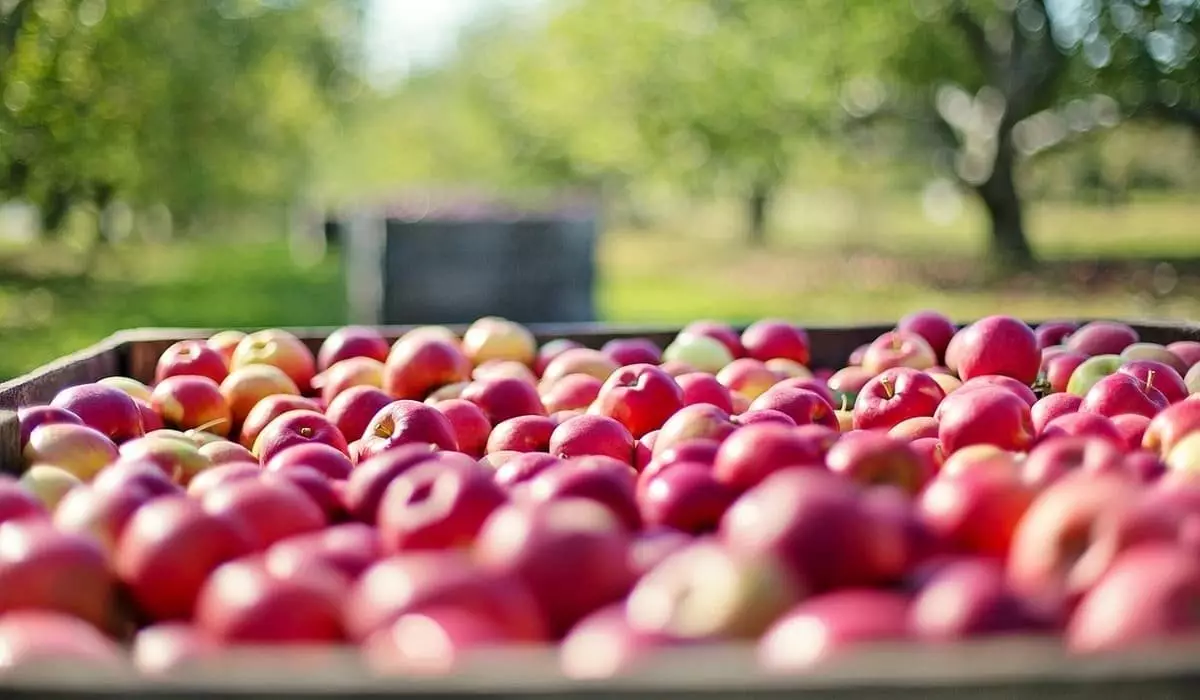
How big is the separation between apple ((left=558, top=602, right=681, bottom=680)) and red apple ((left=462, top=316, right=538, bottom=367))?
250 centimetres

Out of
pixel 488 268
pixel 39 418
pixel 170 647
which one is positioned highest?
pixel 488 268

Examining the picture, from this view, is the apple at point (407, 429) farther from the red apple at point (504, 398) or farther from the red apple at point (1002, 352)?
the red apple at point (1002, 352)

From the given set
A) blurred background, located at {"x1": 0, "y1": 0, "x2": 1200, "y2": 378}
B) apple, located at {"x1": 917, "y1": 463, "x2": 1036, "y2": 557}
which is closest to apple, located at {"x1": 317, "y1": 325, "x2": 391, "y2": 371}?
apple, located at {"x1": 917, "y1": 463, "x2": 1036, "y2": 557}

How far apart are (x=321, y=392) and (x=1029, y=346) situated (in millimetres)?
1979

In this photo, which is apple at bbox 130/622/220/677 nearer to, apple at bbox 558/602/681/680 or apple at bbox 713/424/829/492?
apple at bbox 558/602/681/680

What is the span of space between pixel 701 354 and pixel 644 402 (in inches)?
36.3

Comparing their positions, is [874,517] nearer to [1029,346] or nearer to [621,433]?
[621,433]

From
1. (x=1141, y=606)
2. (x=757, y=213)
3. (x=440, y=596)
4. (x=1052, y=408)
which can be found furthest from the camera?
(x=757, y=213)

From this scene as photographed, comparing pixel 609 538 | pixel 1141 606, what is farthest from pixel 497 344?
pixel 1141 606

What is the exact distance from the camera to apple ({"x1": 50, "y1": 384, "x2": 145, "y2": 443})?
277 centimetres

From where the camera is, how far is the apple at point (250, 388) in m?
3.32

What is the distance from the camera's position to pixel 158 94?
784 inches

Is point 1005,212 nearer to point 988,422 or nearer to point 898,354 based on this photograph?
point 898,354

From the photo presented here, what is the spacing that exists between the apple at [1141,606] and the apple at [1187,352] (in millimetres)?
2260
